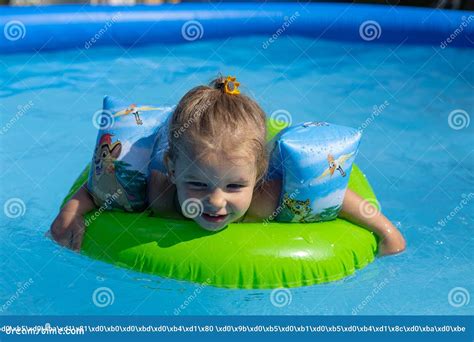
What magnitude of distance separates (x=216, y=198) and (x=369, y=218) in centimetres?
101

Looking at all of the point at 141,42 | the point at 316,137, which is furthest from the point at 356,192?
the point at 141,42

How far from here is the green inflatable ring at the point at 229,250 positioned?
384 centimetres

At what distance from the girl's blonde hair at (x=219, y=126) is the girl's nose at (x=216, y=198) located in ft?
0.58

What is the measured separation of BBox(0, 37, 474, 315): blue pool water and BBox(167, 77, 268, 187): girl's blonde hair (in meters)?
0.34

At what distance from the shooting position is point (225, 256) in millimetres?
3826

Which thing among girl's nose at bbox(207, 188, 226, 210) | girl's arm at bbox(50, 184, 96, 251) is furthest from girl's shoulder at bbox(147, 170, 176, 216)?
girl's nose at bbox(207, 188, 226, 210)

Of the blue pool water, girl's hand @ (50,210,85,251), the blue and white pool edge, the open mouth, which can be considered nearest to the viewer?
the open mouth

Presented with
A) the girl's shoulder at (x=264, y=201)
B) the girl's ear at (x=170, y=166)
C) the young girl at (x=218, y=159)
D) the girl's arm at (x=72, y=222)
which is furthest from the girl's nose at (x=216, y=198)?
the girl's arm at (x=72, y=222)

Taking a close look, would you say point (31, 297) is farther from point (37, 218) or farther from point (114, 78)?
point (114, 78)

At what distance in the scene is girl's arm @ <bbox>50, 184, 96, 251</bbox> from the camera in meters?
4.11

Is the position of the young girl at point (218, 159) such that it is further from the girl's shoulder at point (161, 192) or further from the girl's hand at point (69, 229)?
the girl's hand at point (69, 229)

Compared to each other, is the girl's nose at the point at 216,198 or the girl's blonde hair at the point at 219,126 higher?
the girl's blonde hair at the point at 219,126

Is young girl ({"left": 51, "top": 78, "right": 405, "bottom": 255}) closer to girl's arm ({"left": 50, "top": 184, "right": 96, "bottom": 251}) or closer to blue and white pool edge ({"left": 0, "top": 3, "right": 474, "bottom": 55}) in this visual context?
girl's arm ({"left": 50, "top": 184, "right": 96, "bottom": 251})

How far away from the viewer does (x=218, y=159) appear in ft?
11.7
